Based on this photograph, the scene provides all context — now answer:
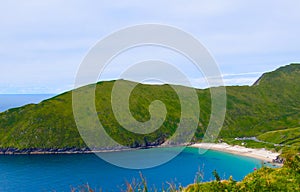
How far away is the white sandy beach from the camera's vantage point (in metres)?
158

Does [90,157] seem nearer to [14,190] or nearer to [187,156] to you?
[187,156]

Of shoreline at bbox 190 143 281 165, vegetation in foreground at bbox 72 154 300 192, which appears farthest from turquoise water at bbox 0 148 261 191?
vegetation in foreground at bbox 72 154 300 192

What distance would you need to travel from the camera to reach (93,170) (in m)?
138

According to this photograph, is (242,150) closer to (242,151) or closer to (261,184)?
(242,151)

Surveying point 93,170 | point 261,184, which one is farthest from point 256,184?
point 93,170

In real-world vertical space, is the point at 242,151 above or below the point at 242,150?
below

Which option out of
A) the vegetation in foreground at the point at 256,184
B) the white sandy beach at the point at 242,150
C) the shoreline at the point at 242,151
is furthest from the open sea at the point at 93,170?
the vegetation in foreground at the point at 256,184

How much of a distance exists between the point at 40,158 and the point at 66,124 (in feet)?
116

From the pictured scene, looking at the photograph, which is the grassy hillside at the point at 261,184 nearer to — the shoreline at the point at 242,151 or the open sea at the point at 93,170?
the open sea at the point at 93,170

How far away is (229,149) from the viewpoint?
18100cm

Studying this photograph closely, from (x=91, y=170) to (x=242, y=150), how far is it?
83252mm

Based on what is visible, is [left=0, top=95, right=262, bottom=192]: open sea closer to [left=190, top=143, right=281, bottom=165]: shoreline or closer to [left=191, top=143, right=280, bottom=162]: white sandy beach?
[left=190, top=143, right=281, bottom=165]: shoreline

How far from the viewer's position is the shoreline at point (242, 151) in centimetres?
15673

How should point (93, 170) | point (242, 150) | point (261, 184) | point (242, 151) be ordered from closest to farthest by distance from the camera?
point (261, 184), point (93, 170), point (242, 151), point (242, 150)
